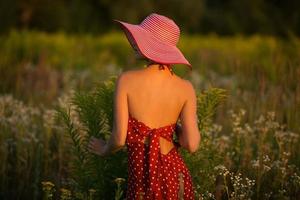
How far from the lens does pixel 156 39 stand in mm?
4324

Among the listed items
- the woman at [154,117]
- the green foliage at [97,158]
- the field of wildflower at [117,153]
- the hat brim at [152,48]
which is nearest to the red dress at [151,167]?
the woman at [154,117]

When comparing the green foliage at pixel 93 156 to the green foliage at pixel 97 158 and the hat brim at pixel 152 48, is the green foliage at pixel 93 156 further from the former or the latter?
the hat brim at pixel 152 48

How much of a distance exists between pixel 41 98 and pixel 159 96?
5.96 m

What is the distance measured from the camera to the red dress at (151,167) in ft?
13.9

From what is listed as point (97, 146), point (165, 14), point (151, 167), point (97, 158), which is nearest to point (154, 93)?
point (151, 167)

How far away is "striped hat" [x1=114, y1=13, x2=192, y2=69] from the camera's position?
164 inches

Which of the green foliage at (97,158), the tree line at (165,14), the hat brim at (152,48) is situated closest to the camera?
the hat brim at (152,48)

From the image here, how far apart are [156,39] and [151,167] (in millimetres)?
772

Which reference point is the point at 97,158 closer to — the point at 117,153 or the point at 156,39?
the point at 117,153

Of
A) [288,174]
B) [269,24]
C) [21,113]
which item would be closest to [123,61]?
[21,113]

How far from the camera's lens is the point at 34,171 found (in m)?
6.50

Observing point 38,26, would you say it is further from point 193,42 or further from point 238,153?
point 238,153

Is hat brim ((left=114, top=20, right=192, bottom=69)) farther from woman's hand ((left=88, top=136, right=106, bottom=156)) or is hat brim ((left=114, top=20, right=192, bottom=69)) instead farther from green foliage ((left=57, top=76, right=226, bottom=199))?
green foliage ((left=57, top=76, right=226, bottom=199))

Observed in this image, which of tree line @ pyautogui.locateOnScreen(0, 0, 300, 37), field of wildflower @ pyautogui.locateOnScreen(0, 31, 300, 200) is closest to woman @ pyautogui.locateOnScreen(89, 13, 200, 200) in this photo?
field of wildflower @ pyautogui.locateOnScreen(0, 31, 300, 200)
